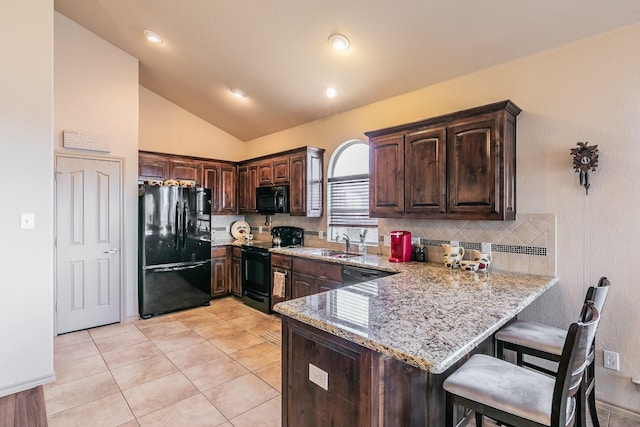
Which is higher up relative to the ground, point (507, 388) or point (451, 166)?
point (451, 166)

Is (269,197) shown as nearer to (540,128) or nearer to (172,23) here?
(172,23)

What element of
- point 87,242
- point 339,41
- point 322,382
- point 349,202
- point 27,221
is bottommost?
point 322,382

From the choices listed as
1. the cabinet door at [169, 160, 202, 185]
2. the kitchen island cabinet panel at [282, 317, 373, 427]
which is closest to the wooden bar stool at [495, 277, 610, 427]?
the kitchen island cabinet panel at [282, 317, 373, 427]

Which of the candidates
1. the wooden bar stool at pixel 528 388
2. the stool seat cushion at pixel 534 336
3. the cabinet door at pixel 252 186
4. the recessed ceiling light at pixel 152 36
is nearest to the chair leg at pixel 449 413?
the wooden bar stool at pixel 528 388

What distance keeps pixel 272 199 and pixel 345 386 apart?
3.79m

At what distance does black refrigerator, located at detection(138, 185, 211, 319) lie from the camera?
4316mm

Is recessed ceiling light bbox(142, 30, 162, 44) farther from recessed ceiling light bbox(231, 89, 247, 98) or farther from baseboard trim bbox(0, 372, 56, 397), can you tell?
baseboard trim bbox(0, 372, 56, 397)

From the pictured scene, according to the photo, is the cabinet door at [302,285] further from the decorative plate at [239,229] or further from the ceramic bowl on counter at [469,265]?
the decorative plate at [239,229]

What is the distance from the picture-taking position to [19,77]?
104 inches

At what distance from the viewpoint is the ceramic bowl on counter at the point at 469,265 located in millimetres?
2830

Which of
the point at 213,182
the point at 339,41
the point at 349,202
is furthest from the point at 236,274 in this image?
the point at 339,41

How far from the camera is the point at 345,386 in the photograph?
142 cm

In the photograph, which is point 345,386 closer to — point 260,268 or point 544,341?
point 544,341

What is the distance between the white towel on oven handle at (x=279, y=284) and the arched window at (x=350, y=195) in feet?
2.85
